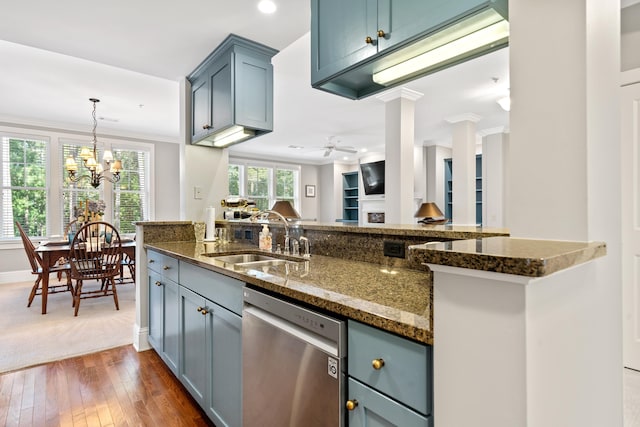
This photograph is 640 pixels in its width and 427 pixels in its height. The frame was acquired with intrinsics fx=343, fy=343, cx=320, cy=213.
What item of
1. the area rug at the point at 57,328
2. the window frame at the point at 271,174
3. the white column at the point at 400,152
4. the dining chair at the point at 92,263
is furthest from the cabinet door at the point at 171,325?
the window frame at the point at 271,174

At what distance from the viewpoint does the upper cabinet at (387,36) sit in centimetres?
120

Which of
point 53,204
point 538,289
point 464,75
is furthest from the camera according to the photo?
point 53,204

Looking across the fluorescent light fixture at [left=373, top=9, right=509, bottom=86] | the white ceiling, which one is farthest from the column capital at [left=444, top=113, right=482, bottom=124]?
the fluorescent light fixture at [left=373, top=9, right=509, bottom=86]

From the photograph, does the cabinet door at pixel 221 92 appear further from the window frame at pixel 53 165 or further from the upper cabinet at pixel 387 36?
the window frame at pixel 53 165

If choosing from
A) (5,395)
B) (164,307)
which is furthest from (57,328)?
(164,307)

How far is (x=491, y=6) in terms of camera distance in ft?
3.60

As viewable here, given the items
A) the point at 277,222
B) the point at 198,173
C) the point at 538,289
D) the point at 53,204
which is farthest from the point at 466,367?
the point at 53,204

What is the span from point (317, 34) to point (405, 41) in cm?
59

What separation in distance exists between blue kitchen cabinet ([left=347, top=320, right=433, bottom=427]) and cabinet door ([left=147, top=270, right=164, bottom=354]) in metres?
1.98

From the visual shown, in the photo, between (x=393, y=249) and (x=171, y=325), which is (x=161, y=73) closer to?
Answer: (x=171, y=325)

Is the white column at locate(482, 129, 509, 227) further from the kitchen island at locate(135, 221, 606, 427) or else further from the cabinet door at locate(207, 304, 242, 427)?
the kitchen island at locate(135, 221, 606, 427)

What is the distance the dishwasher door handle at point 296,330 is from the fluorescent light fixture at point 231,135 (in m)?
1.82

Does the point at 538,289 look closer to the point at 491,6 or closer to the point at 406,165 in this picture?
the point at 491,6

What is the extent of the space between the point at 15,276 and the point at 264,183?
5.13 metres
